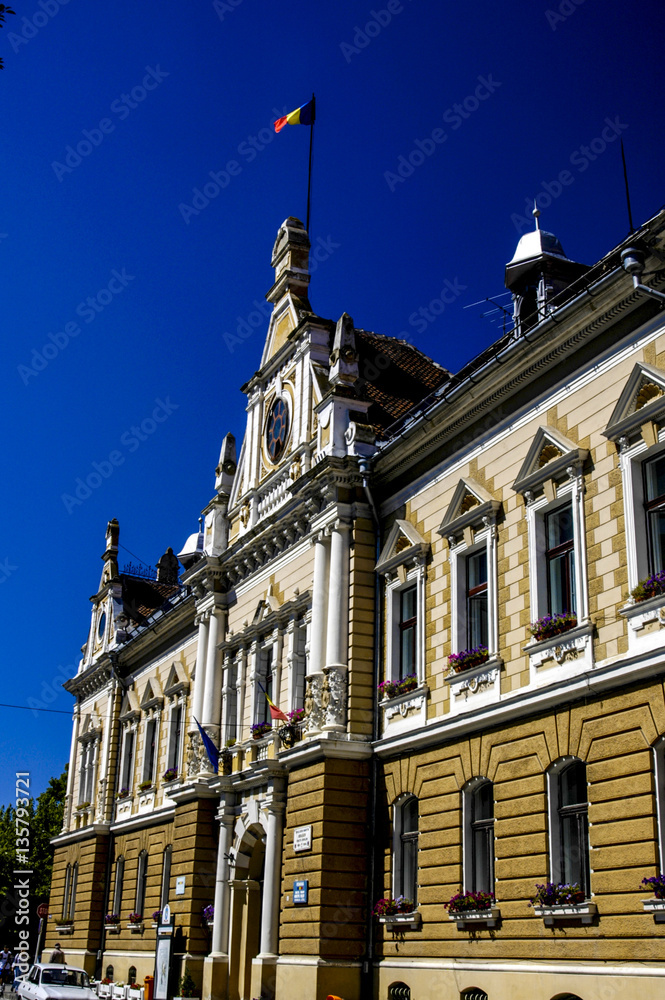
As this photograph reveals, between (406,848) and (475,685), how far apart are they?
415 centimetres

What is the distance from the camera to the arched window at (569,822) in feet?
56.3

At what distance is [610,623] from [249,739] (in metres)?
14.1

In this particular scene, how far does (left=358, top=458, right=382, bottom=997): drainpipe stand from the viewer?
22.3 m

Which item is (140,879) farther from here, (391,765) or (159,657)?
(391,765)

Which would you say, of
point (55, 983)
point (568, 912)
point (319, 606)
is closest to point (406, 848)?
point (319, 606)

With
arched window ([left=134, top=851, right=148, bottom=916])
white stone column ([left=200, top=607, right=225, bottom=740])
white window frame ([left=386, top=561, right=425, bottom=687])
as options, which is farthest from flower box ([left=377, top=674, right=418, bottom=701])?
arched window ([left=134, top=851, right=148, bottom=916])

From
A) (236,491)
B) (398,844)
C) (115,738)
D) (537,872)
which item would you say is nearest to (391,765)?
(398,844)

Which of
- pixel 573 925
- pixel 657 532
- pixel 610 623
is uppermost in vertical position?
pixel 657 532

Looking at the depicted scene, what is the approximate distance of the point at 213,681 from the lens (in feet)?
105

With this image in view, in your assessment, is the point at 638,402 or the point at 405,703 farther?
the point at 405,703

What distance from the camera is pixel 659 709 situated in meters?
16.0

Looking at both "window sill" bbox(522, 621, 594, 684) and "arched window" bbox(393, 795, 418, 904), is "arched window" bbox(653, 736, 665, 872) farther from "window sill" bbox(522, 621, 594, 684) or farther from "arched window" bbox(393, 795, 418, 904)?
"arched window" bbox(393, 795, 418, 904)

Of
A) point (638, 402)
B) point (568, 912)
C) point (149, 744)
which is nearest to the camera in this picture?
point (568, 912)

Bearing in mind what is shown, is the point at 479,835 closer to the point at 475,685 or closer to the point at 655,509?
the point at 475,685
